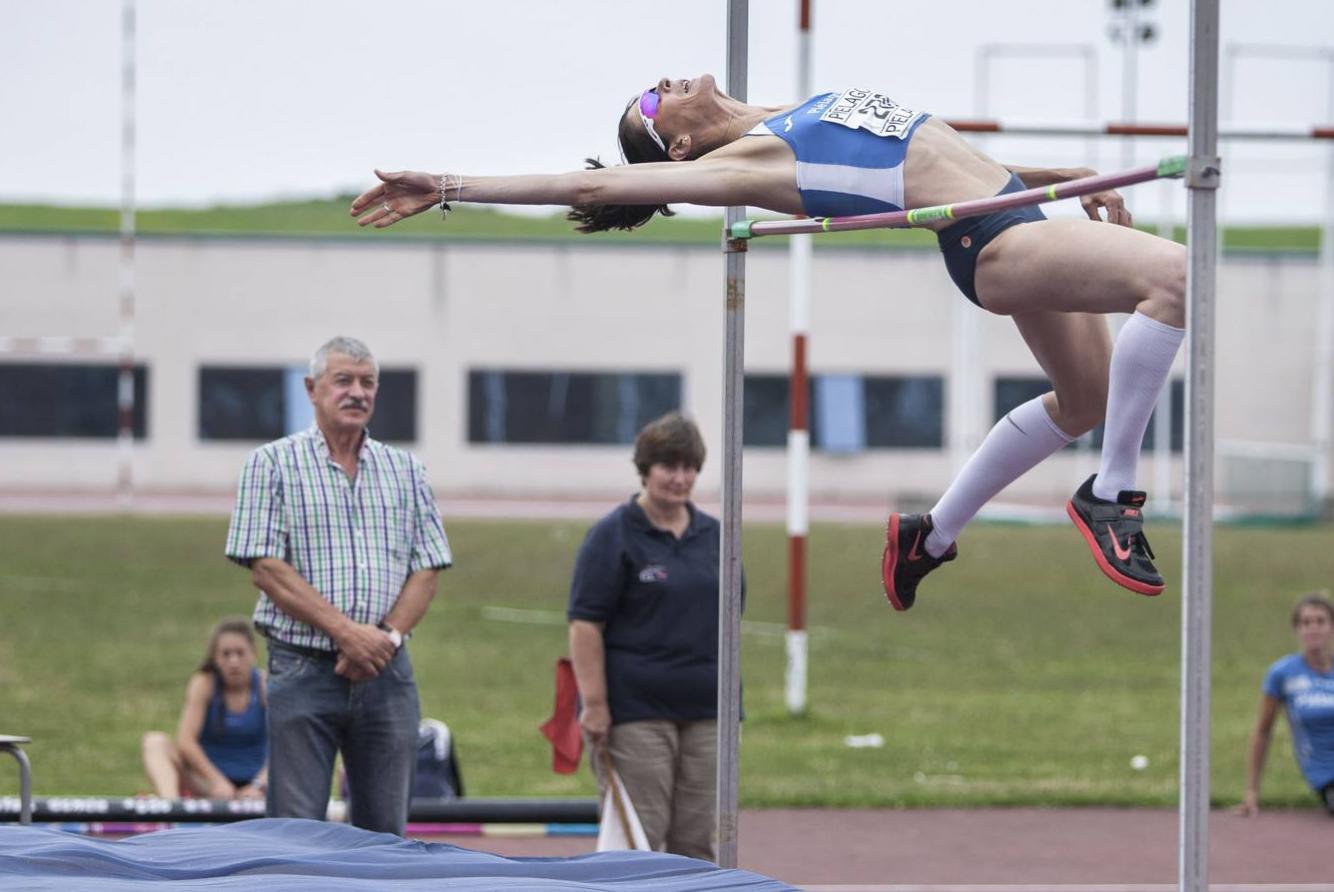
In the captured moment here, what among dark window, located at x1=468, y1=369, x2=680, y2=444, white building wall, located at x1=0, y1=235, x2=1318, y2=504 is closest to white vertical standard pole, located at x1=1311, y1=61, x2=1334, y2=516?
white building wall, located at x1=0, y1=235, x2=1318, y2=504

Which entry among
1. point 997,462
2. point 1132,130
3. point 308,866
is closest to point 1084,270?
point 997,462

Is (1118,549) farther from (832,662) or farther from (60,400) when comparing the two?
(60,400)

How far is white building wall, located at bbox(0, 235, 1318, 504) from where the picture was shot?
28.5 metres

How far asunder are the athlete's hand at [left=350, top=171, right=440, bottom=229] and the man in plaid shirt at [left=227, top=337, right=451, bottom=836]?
5.56 ft

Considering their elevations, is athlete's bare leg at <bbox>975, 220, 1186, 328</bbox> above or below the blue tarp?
above

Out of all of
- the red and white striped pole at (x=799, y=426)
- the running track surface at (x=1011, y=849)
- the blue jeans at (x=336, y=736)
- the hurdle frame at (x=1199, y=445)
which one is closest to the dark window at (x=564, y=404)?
the red and white striped pole at (x=799, y=426)

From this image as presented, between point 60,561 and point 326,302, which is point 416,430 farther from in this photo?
point 60,561

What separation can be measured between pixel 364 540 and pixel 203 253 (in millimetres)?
24420

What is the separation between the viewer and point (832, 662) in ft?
42.3

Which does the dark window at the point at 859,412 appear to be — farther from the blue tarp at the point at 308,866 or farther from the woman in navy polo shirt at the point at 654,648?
the blue tarp at the point at 308,866

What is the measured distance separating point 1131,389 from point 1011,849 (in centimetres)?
413

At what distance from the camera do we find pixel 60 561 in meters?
18.5

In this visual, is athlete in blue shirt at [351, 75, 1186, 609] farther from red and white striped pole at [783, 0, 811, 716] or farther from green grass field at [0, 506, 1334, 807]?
red and white striped pole at [783, 0, 811, 716]

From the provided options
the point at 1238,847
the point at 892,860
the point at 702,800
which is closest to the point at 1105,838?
the point at 1238,847
